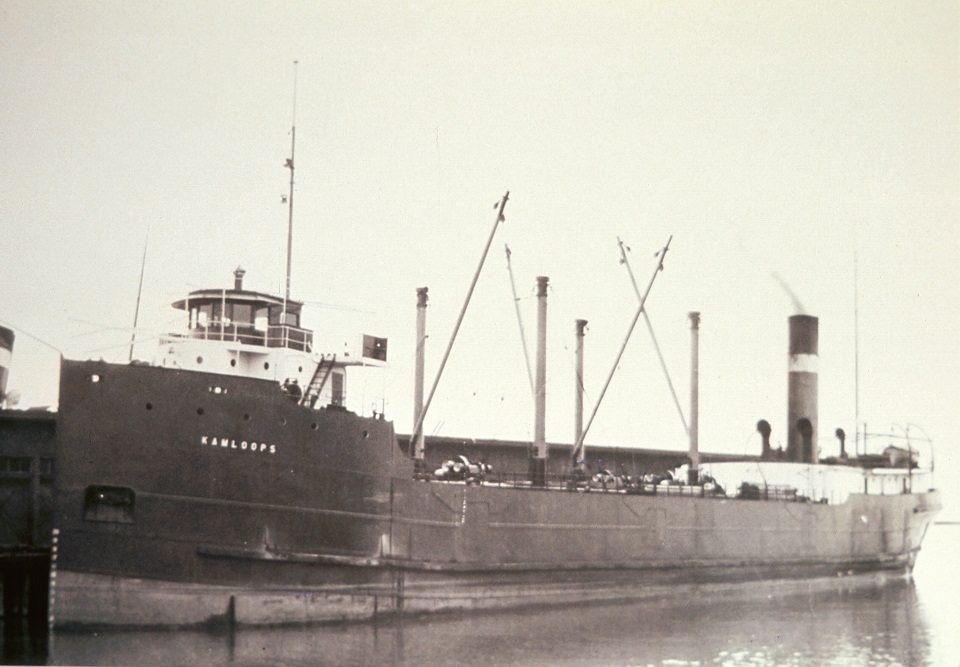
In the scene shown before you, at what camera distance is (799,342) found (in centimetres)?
2541

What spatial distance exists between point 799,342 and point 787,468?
3.12 m

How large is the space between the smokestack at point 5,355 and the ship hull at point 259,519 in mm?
1419

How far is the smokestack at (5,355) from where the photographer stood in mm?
15039

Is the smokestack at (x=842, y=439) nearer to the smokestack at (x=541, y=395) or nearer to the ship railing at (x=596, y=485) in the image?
the ship railing at (x=596, y=485)

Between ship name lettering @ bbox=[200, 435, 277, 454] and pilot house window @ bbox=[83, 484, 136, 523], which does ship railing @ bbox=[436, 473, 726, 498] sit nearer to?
ship name lettering @ bbox=[200, 435, 277, 454]

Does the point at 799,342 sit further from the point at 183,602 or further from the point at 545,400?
the point at 183,602

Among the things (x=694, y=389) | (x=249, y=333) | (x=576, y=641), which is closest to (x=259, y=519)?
(x=249, y=333)

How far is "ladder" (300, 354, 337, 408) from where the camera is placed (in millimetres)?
16141

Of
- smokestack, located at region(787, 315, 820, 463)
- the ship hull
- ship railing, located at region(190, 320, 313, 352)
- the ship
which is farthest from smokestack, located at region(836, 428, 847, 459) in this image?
ship railing, located at region(190, 320, 313, 352)

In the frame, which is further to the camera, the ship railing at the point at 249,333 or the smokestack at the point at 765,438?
the smokestack at the point at 765,438

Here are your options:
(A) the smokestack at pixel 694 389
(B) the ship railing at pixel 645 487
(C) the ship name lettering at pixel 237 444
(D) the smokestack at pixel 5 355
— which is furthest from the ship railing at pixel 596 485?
(D) the smokestack at pixel 5 355

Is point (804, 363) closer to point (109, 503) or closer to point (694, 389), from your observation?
point (694, 389)

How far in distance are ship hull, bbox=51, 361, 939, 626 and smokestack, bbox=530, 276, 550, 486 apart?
0.67 meters

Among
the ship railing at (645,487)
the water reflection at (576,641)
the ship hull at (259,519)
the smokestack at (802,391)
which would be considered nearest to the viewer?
the water reflection at (576,641)
